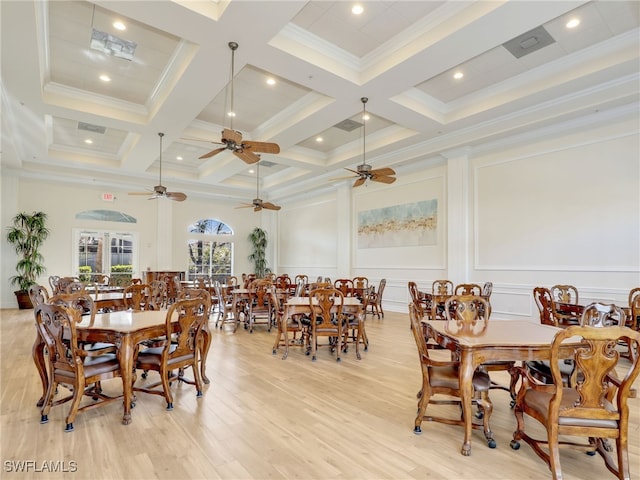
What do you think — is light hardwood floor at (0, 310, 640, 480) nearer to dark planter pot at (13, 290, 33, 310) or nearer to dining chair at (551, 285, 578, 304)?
dining chair at (551, 285, 578, 304)

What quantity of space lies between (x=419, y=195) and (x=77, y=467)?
8319mm

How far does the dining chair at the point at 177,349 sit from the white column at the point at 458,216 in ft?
19.8

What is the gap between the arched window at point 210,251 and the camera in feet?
42.3

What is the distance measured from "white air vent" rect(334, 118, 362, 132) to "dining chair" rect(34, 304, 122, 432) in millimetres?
6445

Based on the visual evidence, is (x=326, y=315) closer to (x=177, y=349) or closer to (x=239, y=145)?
(x=177, y=349)

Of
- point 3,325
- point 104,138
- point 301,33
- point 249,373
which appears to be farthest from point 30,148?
point 249,373

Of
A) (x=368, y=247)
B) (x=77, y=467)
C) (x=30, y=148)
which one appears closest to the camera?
(x=77, y=467)

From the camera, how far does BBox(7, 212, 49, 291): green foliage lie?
9391 mm

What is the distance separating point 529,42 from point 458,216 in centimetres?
368

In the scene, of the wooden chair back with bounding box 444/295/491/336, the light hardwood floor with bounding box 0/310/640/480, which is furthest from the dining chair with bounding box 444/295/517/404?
the light hardwood floor with bounding box 0/310/640/480

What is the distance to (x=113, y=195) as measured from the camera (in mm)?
11211

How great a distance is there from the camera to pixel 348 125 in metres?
7.98

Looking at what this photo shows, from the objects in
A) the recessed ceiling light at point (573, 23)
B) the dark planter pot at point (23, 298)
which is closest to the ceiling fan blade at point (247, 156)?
the recessed ceiling light at point (573, 23)

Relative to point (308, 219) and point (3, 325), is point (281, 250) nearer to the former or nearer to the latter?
point (308, 219)
